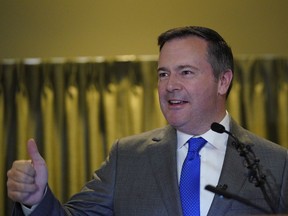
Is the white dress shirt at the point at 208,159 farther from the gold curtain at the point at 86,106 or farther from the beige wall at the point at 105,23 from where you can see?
the beige wall at the point at 105,23

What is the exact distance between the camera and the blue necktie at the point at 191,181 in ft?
6.25

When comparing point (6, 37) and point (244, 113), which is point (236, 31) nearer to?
point (244, 113)

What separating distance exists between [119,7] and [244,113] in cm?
126

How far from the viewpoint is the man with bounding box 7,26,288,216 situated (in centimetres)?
190

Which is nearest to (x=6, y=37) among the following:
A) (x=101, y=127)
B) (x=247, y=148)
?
(x=101, y=127)

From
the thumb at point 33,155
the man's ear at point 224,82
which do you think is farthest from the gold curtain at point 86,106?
the thumb at point 33,155

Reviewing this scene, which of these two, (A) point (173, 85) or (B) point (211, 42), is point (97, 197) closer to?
(A) point (173, 85)

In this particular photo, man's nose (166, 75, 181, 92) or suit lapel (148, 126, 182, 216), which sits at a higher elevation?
man's nose (166, 75, 181, 92)

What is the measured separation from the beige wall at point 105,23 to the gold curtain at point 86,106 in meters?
0.19

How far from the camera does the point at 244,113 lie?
377 cm

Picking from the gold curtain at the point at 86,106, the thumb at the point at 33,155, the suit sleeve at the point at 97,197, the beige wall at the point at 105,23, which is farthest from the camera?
the beige wall at the point at 105,23

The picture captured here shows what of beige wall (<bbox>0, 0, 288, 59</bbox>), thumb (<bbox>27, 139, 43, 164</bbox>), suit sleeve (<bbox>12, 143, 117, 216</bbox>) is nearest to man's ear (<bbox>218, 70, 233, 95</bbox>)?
suit sleeve (<bbox>12, 143, 117, 216</bbox>)

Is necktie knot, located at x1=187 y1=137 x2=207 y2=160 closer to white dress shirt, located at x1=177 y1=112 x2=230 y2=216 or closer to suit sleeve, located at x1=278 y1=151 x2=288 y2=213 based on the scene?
white dress shirt, located at x1=177 y1=112 x2=230 y2=216

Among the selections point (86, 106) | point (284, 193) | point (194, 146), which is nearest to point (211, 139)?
point (194, 146)
